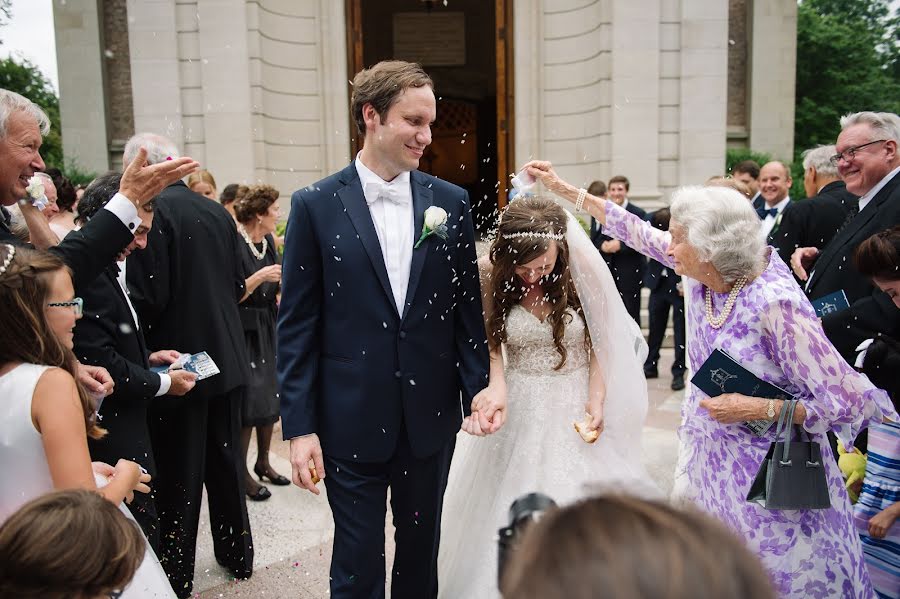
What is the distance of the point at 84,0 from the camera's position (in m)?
11.1

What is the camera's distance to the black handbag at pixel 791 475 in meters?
2.46

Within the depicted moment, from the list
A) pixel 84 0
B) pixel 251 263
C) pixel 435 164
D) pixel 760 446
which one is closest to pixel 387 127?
pixel 760 446

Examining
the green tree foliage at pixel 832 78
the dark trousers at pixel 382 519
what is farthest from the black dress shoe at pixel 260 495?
the green tree foliage at pixel 832 78

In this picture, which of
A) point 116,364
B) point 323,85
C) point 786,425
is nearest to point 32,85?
point 323,85

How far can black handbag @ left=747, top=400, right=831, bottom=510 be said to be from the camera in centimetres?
246

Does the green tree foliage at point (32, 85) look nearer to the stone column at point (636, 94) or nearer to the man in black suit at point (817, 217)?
the stone column at point (636, 94)

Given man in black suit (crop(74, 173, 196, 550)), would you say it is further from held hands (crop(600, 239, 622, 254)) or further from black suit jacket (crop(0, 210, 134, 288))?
held hands (crop(600, 239, 622, 254))

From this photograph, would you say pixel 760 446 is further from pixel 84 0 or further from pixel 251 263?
pixel 84 0

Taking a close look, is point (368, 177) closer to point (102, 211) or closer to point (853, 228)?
point (102, 211)

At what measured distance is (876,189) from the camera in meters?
3.82

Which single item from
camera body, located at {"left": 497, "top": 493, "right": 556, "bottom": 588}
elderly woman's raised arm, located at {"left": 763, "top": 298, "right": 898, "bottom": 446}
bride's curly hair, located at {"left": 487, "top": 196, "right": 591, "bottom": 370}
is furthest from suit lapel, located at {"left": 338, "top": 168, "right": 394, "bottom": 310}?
camera body, located at {"left": 497, "top": 493, "right": 556, "bottom": 588}

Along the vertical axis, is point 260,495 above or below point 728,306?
below

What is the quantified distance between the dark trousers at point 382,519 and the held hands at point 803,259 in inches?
126

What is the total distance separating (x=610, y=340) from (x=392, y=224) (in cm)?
130
